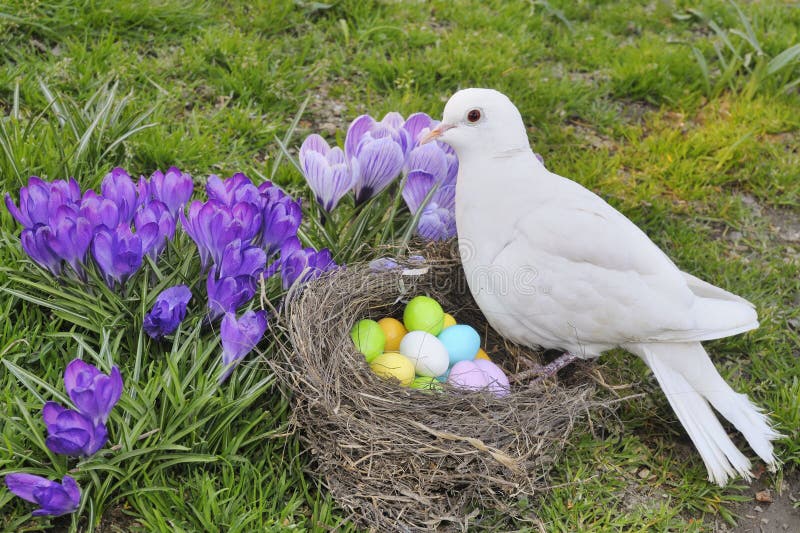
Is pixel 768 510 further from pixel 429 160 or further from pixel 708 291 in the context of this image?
pixel 429 160

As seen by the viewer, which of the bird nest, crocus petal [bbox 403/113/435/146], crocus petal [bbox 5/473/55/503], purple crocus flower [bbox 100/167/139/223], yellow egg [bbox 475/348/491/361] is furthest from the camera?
crocus petal [bbox 403/113/435/146]

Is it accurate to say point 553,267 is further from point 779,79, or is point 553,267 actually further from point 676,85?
point 779,79

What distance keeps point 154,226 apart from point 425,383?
1048 mm

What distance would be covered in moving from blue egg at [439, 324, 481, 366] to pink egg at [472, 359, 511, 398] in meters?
0.05

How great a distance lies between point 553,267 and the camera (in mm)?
2531

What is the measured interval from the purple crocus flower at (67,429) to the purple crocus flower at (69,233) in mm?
559

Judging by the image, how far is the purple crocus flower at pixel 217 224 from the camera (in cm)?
236

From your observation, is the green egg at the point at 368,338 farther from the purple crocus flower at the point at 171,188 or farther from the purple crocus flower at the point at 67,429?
the purple crocus flower at the point at 67,429

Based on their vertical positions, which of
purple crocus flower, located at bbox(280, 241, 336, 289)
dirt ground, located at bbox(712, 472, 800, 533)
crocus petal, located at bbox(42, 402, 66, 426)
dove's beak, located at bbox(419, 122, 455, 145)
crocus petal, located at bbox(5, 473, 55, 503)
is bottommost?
dirt ground, located at bbox(712, 472, 800, 533)

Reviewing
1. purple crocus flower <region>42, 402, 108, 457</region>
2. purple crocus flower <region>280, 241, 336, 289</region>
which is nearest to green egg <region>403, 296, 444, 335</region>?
purple crocus flower <region>280, 241, 336, 289</region>

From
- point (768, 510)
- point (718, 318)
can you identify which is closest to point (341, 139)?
point (718, 318)

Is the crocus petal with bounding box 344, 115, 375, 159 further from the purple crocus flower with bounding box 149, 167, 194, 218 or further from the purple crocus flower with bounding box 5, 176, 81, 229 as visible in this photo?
the purple crocus flower with bounding box 5, 176, 81, 229

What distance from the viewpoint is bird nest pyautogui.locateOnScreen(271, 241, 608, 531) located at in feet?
7.44

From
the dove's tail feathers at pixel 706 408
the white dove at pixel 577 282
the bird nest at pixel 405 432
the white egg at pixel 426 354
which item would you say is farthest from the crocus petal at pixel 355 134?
the dove's tail feathers at pixel 706 408
